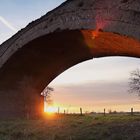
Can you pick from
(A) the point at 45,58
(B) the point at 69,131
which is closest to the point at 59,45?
(A) the point at 45,58

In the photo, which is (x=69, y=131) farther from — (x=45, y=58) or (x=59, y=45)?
(x=45, y=58)

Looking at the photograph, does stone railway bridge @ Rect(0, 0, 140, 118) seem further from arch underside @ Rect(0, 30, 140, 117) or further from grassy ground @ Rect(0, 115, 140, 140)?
grassy ground @ Rect(0, 115, 140, 140)

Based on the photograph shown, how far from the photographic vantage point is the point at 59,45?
65.7 feet

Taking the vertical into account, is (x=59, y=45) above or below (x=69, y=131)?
above

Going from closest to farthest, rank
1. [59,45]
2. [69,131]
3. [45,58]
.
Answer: [69,131] → [59,45] → [45,58]

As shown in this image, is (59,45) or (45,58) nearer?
(59,45)

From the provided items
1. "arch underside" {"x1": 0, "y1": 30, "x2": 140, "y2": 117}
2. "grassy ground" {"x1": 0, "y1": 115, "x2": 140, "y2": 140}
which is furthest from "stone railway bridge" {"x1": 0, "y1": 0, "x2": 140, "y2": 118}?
"grassy ground" {"x1": 0, "y1": 115, "x2": 140, "y2": 140}

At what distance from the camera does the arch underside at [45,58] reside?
17797mm

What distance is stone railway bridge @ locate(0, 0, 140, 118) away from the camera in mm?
14164

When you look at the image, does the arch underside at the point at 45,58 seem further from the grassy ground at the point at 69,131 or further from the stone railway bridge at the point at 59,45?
the grassy ground at the point at 69,131

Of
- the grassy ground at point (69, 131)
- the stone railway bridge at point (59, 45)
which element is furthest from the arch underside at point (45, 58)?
the grassy ground at point (69, 131)

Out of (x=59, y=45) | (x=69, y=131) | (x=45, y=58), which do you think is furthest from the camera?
(x=45, y=58)

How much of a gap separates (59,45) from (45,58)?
2421mm

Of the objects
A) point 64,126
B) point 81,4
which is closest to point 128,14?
point 81,4
